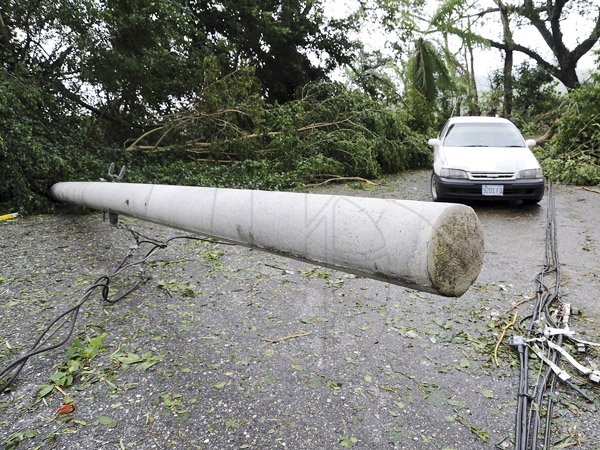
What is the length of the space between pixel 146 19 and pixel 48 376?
6.45 metres

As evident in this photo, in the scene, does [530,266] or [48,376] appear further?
[530,266]

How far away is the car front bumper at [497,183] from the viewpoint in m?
5.55

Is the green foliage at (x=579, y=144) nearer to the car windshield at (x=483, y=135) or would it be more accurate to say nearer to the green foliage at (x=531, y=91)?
the car windshield at (x=483, y=135)

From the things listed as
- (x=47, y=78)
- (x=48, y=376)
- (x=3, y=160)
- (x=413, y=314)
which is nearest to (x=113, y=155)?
(x=47, y=78)

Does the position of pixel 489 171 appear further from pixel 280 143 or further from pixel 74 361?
pixel 74 361

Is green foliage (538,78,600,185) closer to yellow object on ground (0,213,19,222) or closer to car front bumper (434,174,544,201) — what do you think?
car front bumper (434,174,544,201)

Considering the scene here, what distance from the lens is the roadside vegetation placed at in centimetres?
573

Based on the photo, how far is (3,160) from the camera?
502 centimetres

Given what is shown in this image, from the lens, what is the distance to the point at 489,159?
18.9ft

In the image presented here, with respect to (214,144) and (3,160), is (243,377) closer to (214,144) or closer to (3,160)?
(3,160)

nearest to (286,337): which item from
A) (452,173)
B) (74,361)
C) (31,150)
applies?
(74,361)

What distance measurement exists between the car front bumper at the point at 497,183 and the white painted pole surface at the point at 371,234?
16.6ft

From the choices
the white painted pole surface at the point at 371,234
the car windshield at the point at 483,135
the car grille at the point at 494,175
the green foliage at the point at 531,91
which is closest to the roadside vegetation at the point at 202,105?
the car windshield at the point at 483,135

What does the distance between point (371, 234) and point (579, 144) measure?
969 centimetres
